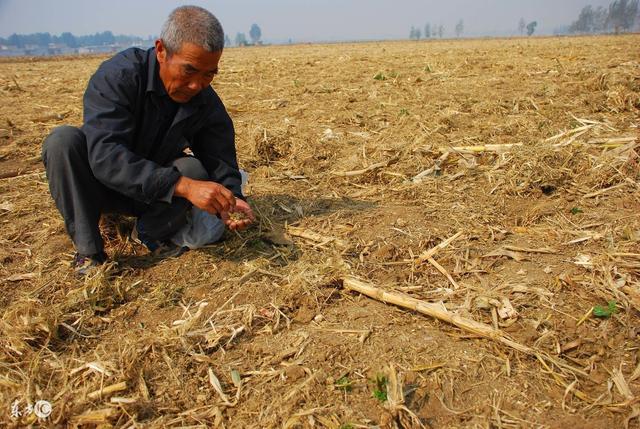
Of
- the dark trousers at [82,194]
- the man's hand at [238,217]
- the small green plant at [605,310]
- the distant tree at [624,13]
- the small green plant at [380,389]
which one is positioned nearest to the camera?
the small green plant at [380,389]

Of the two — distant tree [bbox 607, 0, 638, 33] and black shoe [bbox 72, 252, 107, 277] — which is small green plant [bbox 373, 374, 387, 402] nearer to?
black shoe [bbox 72, 252, 107, 277]

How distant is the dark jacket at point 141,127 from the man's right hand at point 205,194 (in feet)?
0.18

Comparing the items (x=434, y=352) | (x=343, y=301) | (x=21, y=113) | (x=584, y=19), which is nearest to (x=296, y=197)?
(x=343, y=301)

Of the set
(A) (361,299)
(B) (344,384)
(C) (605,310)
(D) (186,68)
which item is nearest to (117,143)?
(D) (186,68)

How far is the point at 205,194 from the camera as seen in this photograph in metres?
2.49

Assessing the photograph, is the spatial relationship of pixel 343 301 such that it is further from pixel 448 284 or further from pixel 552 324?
pixel 552 324

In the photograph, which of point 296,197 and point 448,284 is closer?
point 448,284

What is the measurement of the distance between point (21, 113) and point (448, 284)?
6986 mm

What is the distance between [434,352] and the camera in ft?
7.18

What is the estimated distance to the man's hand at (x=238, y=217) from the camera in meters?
2.87

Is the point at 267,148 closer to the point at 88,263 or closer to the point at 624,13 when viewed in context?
the point at 88,263

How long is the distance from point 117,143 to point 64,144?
31 centimetres

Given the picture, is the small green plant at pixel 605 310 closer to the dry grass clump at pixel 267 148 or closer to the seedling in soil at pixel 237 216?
the seedling in soil at pixel 237 216

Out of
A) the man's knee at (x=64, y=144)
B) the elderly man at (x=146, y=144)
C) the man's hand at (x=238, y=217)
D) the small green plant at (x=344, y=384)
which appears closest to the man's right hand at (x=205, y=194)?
the elderly man at (x=146, y=144)
